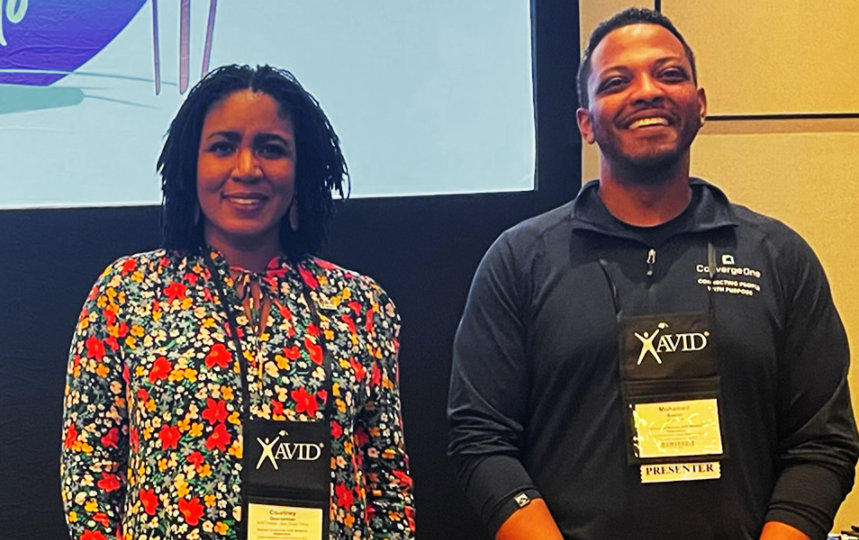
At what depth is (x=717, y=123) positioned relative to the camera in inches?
103

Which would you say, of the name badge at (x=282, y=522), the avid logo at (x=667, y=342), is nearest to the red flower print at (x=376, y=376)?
the name badge at (x=282, y=522)

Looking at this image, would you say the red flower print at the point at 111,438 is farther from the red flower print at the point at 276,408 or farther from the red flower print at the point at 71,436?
the red flower print at the point at 276,408

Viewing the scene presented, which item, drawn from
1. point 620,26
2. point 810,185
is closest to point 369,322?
point 620,26

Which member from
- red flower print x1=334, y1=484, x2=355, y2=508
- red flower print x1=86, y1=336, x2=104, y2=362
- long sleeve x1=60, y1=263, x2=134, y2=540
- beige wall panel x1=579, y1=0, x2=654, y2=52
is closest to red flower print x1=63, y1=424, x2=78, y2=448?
long sleeve x1=60, y1=263, x2=134, y2=540

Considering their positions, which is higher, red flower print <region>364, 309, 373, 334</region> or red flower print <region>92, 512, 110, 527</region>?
red flower print <region>364, 309, 373, 334</region>

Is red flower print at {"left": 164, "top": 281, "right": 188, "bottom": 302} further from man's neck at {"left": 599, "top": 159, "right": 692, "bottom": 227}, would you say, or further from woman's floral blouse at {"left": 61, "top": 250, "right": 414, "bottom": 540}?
man's neck at {"left": 599, "top": 159, "right": 692, "bottom": 227}

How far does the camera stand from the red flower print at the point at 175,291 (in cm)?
165

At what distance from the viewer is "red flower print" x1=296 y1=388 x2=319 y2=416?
1618 millimetres

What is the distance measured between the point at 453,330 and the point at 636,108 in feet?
3.15

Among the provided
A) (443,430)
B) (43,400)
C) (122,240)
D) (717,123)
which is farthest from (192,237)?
(717,123)

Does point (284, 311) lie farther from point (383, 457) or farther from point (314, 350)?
point (383, 457)

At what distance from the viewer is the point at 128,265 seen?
5.52 feet

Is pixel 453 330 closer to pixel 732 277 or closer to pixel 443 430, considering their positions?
pixel 443 430

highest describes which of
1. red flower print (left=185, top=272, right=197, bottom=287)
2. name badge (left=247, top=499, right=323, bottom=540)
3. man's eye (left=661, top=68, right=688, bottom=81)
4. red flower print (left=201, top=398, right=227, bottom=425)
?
man's eye (left=661, top=68, right=688, bottom=81)
